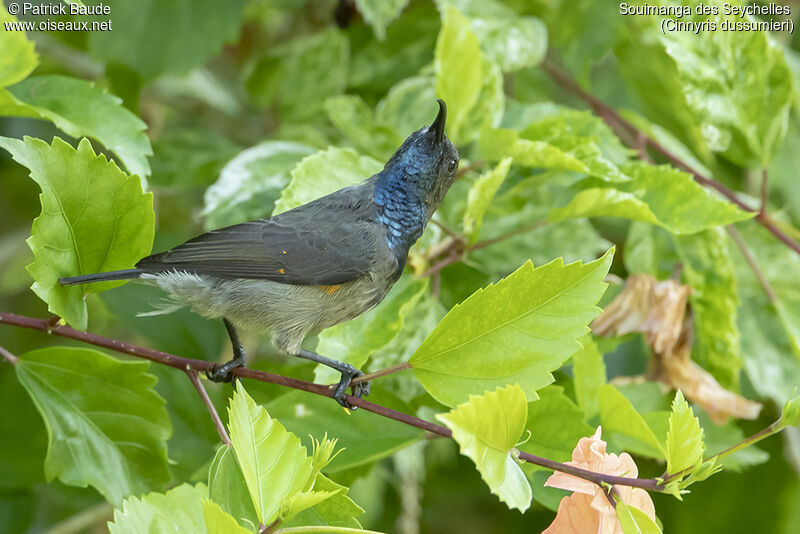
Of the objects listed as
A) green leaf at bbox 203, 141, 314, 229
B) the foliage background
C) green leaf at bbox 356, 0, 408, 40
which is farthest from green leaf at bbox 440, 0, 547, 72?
green leaf at bbox 203, 141, 314, 229

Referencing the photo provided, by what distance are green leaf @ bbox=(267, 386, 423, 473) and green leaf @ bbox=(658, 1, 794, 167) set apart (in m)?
0.86

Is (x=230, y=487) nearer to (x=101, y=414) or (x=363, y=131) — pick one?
(x=101, y=414)

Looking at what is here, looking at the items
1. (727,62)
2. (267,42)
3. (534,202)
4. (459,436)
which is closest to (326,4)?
(267,42)

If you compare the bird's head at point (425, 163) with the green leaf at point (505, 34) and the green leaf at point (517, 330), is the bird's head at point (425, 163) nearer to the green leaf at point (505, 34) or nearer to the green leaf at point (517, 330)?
the green leaf at point (505, 34)

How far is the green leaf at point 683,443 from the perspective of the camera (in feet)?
3.19

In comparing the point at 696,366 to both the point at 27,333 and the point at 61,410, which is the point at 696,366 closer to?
the point at 61,410

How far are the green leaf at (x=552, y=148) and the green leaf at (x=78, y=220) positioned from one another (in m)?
0.65

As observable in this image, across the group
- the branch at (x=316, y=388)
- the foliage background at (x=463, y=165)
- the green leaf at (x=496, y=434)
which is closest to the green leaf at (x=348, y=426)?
the foliage background at (x=463, y=165)

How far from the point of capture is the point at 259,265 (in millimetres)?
1477

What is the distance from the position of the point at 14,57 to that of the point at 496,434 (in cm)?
92

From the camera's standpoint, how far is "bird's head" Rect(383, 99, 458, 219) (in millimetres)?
1505

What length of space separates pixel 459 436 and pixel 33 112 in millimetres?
873

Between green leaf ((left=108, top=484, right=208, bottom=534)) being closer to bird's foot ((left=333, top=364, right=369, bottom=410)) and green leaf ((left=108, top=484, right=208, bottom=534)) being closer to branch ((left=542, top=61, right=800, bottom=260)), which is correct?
bird's foot ((left=333, top=364, right=369, bottom=410))

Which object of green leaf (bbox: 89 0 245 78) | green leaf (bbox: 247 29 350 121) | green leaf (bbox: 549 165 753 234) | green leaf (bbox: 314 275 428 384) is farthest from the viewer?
green leaf (bbox: 247 29 350 121)
